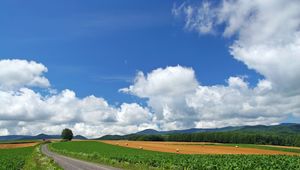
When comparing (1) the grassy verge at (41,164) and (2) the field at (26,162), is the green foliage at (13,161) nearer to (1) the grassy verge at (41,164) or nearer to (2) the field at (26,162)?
(2) the field at (26,162)

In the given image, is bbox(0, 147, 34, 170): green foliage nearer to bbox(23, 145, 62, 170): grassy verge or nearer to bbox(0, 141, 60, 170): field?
bbox(0, 141, 60, 170): field

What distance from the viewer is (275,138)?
153375 mm

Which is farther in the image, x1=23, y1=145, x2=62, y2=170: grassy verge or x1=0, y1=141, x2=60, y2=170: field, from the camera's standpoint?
x1=0, y1=141, x2=60, y2=170: field

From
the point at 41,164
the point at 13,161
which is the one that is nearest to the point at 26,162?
the point at 13,161

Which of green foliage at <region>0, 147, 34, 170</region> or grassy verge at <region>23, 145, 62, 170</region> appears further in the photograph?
green foliage at <region>0, 147, 34, 170</region>

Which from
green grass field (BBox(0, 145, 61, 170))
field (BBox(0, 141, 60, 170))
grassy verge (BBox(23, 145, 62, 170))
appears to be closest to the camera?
grassy verge (BBox(23, 145, 62, 170))

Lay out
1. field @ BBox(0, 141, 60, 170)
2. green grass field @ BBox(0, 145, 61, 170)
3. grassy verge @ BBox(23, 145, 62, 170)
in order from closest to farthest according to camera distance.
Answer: grassy verge @ BBox(23, 145, 62, 170), green grass field @ BBox(0, 145, 61, 170), field @ BBox(0, 141, 60, 170)

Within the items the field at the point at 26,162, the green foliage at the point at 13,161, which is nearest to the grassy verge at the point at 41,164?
the field at the point at 26,162

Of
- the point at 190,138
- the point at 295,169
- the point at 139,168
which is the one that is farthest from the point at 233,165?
the point at 190,138

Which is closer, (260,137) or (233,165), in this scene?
(233,165)

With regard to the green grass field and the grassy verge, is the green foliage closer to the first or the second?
the green grass field

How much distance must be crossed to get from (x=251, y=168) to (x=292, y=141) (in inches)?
4798

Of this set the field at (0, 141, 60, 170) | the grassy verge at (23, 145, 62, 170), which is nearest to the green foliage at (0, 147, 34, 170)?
the field at (0, 141, 60, 170)

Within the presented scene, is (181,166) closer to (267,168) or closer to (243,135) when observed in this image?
(267,168)
